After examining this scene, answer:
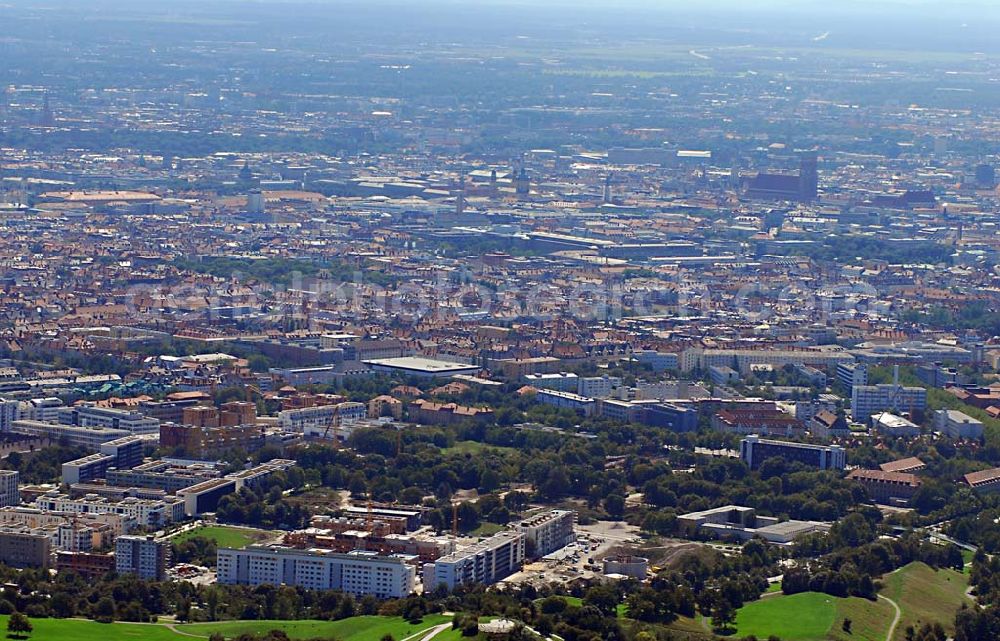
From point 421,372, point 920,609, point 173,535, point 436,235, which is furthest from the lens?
point 436,235

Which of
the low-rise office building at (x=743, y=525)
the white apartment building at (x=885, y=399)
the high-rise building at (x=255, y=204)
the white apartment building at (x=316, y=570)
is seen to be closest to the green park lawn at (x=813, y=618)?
the low-rise office building at (x=743, y=525)

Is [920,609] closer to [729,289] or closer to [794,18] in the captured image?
[729,289]

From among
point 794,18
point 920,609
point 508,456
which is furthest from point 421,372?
point 794,18

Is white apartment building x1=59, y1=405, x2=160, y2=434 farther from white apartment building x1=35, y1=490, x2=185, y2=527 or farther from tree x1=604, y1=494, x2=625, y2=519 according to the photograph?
tree x1=604, y1=494, x2=625, y2=519

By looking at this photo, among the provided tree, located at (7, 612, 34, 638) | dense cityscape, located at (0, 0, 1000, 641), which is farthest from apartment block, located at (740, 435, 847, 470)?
tree, located at (7, 612, 34, 638)

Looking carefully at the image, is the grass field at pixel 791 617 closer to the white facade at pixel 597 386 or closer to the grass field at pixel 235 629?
the grass field at pixel 235 629

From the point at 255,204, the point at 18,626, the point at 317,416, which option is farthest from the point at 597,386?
the point at 255,204
